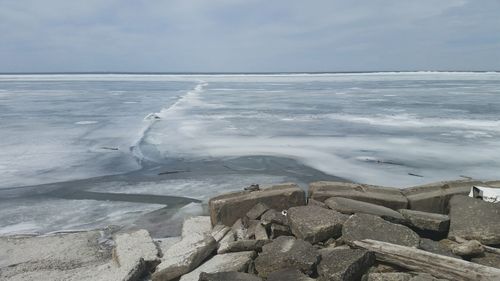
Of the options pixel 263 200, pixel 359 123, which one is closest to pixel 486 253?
pixel 263 200

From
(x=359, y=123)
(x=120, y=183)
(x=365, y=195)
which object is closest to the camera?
(x=365, y=195)

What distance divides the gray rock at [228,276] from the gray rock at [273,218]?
1002 mm

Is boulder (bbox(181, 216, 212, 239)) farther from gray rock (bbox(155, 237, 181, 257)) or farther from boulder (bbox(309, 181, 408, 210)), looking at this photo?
boulder (bbox(309, 181, 408, 210))

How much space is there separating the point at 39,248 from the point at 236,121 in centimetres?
1133

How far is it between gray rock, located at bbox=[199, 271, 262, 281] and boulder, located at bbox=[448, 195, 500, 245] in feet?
6.57

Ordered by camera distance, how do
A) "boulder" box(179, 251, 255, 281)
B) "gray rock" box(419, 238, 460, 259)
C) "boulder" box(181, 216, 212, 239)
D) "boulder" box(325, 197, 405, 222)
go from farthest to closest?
"boulder" box(181, 216, 212, 239), "boulder" box(325, 197, 405, 222), "boulder" box(179, 251, 255, 281), "gray rock" box(419, 238, 460, 259)

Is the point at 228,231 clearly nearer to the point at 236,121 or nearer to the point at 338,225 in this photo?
the point at 338,225

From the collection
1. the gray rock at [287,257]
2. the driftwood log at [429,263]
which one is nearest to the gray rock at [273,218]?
the gray rock at [287,257]

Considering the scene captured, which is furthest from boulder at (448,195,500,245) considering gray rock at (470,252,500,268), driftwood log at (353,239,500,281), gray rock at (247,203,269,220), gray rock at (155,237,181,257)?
gray rock at (155,237,181,257)

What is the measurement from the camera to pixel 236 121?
1617 centimetres

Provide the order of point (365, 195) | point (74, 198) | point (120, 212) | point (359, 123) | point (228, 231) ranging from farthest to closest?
point (359, 123), point (74, 198), point (120, 212), point (365, 195), point (228, 231)

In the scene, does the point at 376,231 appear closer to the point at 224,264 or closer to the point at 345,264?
the point at 345,264

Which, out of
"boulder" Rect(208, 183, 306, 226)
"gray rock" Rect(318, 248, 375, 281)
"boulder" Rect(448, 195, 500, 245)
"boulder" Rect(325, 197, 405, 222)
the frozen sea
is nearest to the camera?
"gray rock" Rect(318, 248, 375, 281)

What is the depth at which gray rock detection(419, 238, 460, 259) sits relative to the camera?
3918 millimetres
